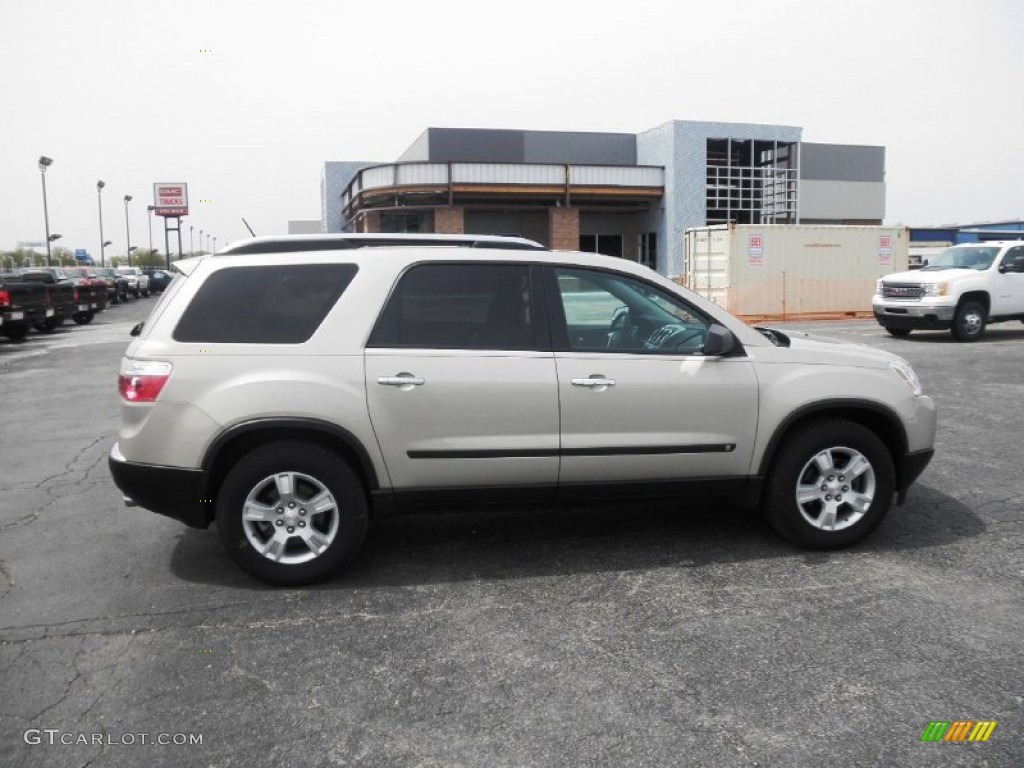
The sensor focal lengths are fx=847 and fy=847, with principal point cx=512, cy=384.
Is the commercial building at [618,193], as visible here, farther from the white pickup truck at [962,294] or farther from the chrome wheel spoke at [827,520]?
the chrome wheel spoke at [827,520]

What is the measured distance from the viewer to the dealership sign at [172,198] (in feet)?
379

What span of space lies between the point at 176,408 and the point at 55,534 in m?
1.87

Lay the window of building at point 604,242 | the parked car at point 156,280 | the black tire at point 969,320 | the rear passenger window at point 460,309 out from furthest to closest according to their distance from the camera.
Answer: the parked car at point 156,280, the window of building at point 604,242, the black tire at point 969,320, the rear passenger window at point 460,309

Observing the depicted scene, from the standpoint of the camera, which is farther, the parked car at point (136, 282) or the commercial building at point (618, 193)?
the parked car at point (136, 282)

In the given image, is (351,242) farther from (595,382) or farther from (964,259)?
(964,259)

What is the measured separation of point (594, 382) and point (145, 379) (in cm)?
233

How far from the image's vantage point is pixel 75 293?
26.0 meters

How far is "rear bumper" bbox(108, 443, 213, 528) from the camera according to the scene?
4344 mm

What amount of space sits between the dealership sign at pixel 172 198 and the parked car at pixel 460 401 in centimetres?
12076

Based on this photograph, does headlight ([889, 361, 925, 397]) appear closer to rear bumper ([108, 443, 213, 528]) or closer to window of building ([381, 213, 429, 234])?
rear bumper ([108, 443, 213, 528])

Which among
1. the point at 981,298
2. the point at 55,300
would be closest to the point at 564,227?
the point at 55,300

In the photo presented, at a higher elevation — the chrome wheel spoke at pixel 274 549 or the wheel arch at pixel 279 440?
the wheel arch at pixel 279 440

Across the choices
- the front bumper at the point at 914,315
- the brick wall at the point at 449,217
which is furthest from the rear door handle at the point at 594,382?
the brick wall at the point at 449,217

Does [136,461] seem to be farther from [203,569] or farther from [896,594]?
[896,594]
